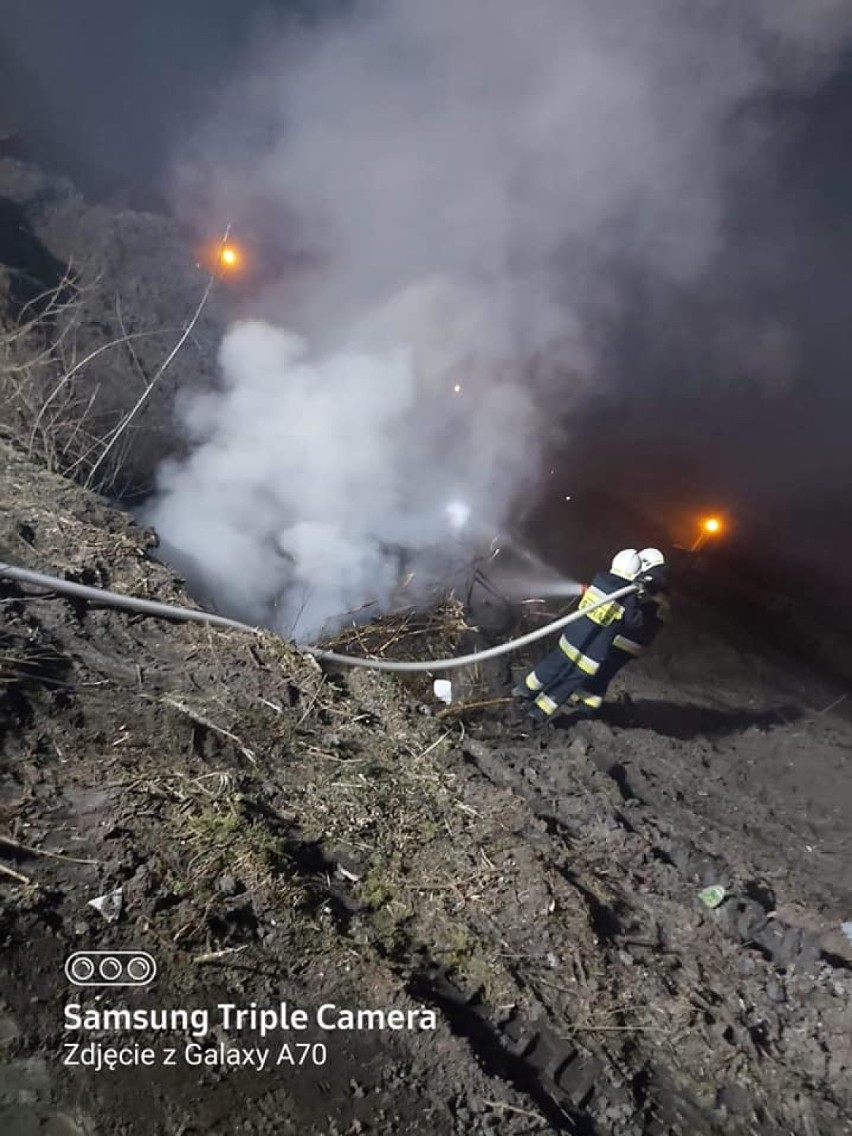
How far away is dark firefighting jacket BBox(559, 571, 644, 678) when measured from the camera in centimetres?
602

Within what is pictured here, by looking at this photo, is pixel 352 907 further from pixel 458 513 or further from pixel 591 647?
pixel 458 513

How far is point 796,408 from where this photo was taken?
24.0 metres

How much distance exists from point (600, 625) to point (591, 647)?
8.7 inches

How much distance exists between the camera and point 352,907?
2934 mm

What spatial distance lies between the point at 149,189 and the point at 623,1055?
76.5 feet

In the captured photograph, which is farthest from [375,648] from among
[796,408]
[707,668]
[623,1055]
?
[796,408]

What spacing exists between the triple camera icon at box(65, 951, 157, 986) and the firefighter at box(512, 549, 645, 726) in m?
4.36

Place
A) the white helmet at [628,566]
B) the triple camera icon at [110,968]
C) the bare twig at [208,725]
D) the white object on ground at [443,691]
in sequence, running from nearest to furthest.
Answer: the triple camera icon at [110,968] < the bare twig at [208,725] < the white helmet at [628,566] < the white object on ground at [443,691]

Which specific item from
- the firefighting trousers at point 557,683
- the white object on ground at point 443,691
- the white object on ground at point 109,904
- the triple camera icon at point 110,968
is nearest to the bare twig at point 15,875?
the white object on ground at point 109,904

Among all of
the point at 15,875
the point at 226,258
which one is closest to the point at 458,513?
the point at 15,875

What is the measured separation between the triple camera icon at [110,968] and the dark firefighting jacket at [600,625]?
445cm

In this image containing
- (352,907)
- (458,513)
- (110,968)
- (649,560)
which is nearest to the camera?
(110,968)

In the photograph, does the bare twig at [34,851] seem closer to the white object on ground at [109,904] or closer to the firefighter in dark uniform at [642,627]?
the white object on ground at [109,904]

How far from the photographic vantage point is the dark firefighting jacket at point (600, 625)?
602cm
